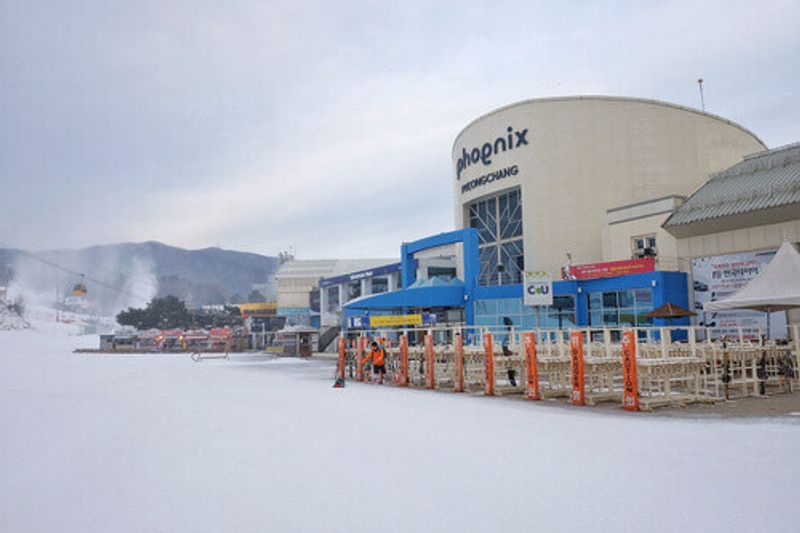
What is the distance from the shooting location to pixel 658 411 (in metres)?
13.5

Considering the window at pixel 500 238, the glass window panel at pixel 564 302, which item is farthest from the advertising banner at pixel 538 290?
the window at pixel 500 238

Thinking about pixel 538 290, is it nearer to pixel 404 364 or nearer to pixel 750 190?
pixel 404 364

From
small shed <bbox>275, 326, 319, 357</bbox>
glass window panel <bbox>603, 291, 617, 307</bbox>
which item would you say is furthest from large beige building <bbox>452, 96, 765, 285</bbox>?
small shed <bbox>275, 326, 319, 357</bbox>

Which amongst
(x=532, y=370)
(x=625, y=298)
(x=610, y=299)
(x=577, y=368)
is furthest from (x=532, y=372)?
(x=610, y=299)

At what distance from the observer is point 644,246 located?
3597 centimetres

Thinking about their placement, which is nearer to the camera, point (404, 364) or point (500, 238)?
point (404, 364)

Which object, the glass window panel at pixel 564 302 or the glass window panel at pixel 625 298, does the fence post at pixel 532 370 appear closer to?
the glass window panel at pixel 625 298

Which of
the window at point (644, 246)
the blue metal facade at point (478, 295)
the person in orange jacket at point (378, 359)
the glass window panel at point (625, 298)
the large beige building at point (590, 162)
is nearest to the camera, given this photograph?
the person in orange jacket at point (378, 359)

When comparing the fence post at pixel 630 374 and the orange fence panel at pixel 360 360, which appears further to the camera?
the orange fence panel at pixel 360 360

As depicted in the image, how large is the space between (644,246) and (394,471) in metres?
32.1

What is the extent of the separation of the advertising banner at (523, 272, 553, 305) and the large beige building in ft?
38.1

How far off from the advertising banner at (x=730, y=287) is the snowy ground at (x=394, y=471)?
1811 cm

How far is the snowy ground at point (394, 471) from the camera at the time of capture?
5492 mm

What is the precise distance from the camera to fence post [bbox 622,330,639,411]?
44.7ft
